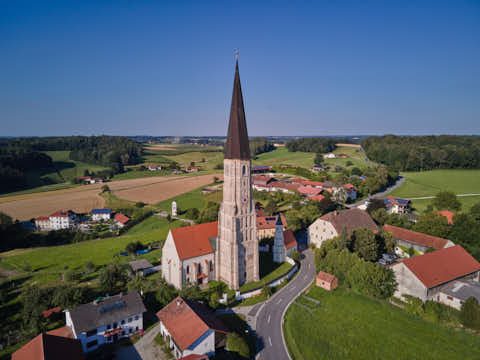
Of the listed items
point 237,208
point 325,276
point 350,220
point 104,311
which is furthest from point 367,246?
point 104,311

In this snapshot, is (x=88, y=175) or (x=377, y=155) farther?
(x=377, y=155)

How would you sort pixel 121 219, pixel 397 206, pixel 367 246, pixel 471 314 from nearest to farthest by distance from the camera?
pixel 471 314, pixel 367 246, pixel 121 219, pixel 397 206

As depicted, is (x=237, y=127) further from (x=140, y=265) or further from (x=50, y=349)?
(x=50, y=349)

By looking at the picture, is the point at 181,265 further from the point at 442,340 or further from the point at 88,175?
the point at 88,175

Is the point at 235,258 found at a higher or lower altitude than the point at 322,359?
higher

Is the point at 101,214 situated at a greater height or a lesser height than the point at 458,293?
lesser

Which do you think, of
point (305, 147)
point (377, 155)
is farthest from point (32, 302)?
point (305, 147)

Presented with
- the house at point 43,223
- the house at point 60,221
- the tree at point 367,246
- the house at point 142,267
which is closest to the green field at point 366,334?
the tree at point 367,246
